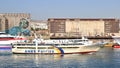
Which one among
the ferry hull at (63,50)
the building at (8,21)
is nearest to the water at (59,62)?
the ferry hull at (63,50)

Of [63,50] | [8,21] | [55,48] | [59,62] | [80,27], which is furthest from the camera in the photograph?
[8,21]

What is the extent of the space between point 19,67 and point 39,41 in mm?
31447

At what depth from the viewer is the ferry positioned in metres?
75.5

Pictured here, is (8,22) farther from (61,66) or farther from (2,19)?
(61,66)

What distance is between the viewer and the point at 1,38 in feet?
346

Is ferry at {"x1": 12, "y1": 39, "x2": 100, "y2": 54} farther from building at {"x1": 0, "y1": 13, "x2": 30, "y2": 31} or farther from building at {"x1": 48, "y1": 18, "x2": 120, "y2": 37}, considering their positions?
building at {"x1": 0, "y1": 13, "x2": 30, "y2": 31}

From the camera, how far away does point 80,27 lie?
18175 centimetres

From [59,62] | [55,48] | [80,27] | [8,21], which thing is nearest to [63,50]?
[55,48]

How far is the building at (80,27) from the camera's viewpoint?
18112 cm

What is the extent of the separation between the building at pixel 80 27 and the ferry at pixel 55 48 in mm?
102333

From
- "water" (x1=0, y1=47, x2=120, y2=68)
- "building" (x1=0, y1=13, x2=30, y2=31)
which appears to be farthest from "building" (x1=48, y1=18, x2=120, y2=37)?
"water" (x1=0, y1=47, x2=120, y2=68)

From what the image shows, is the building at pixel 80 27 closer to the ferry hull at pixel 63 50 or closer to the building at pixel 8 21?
the building at pixel 8 21

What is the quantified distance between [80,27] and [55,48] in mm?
106671

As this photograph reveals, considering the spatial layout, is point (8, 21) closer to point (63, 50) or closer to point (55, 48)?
point (55, 48)
